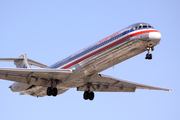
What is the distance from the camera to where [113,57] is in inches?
1286

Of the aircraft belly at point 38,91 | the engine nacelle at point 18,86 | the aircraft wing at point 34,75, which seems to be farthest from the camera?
the aircraft belly at point 38,91

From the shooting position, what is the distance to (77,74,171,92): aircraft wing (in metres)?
39.0

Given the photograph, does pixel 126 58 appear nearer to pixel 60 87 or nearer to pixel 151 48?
pixel 151 48

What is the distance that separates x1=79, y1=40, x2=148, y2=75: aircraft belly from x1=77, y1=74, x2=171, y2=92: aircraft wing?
3.45 meters

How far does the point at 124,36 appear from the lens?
31719mm

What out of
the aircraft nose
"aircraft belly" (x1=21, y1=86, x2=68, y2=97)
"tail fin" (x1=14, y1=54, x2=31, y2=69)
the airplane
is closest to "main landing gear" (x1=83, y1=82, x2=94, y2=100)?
the airplane

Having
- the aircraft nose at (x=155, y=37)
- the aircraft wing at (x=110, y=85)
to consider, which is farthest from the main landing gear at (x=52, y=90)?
the aircraft nose at (x=155, y=37)

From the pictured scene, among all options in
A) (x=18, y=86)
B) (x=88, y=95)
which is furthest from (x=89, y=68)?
(x=18, y=86)

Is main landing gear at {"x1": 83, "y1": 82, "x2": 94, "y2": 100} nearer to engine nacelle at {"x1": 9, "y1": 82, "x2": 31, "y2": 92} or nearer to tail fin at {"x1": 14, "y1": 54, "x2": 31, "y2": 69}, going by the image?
engine nacelle at {"x1": 9, "y1": 82, "x2": 31, "y2": 92}

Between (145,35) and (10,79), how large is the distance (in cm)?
1506

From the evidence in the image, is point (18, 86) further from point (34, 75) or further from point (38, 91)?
point (34, 75)

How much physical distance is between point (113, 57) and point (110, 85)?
32.5ft

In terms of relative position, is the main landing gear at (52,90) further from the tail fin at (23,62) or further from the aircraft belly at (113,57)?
the tail fin at (23,62)

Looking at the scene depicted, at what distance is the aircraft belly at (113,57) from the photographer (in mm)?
31539
